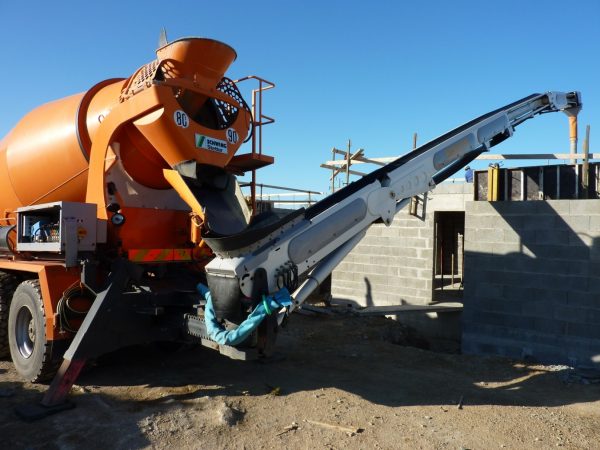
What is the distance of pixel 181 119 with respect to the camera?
477cm

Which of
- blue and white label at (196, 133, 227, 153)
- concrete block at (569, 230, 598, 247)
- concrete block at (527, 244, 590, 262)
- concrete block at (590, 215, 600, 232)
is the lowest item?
concrete block at (527, 244, 590, 262)

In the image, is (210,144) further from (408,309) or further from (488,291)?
(408,309)

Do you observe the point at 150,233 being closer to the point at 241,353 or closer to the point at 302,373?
the point at 241,353

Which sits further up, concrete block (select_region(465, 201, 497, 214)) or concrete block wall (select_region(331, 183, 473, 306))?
concrete block (select_region(465, 201, 497, 214))

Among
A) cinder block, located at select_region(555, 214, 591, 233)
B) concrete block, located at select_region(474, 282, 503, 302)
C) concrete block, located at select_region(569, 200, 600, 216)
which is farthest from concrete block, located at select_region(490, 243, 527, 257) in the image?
concrete block, located at select_region(569, 200, 600, 216)

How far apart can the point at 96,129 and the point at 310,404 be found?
3788 millimetres

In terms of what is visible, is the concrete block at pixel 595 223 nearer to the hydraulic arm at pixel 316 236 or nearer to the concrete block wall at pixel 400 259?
the hydraulic arm at pixel 316 236

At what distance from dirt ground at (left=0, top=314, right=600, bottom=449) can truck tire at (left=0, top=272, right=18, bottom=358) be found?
26 cm

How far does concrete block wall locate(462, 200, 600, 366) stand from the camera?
7.02 metres

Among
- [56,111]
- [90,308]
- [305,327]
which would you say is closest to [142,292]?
[90,308]

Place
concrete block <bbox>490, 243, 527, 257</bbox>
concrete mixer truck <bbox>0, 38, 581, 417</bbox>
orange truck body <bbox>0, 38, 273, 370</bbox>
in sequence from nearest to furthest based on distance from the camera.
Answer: concrete mixer truck <bbox>0, 38, 581, 417</bbox> → orange truck body <bbox>0, 38, 273, 370</bbox> → concrete block <bbox>490, 243, 527, 257</bbox>

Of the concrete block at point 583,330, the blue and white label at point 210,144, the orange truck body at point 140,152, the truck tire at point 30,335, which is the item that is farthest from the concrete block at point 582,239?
the truck tire at point 30,335

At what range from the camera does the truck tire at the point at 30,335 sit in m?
5.05

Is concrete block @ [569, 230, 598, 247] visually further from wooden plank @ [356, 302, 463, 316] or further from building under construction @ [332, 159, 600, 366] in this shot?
wooden plank @ [356, 302, 463, 316]
